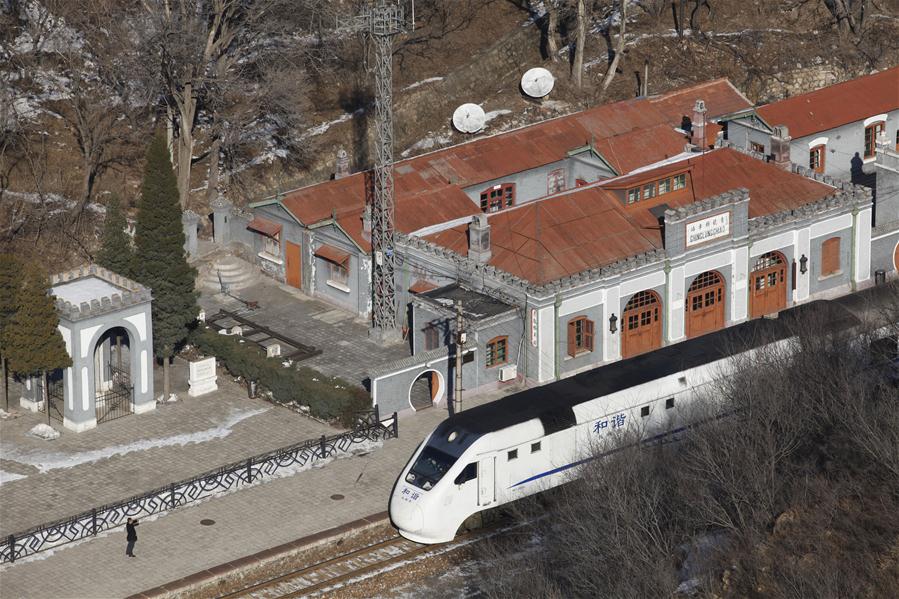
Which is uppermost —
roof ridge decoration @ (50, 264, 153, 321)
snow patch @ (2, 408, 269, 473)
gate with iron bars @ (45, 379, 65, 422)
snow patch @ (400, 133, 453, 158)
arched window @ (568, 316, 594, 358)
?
snow patch @ (400, 133, 453, 158)

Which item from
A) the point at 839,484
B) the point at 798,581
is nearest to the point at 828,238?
the point at 839,484

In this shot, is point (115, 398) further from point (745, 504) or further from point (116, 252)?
point (745, 504)

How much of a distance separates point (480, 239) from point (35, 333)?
62.6ft

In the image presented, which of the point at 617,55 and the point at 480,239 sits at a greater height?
the point at 617,55

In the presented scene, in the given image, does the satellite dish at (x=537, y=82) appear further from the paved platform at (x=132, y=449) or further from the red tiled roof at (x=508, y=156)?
the paved platform at (x=132, y=449)

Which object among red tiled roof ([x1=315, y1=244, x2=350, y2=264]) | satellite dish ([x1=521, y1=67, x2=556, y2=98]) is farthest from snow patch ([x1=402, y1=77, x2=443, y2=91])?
red tiled roof ([x1=315, y1=244, x2=350, y2=264])

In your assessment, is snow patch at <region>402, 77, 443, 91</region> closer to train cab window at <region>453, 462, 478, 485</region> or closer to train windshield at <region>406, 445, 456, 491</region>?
train windshield at <region>406, 445, 456, 491</region>

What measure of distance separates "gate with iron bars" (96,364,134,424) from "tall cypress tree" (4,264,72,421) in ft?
11.1

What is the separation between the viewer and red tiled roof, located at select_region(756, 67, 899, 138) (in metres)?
94.4

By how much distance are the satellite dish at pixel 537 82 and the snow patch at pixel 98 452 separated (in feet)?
120

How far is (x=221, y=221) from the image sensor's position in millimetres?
89938

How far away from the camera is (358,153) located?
10056 centimetres

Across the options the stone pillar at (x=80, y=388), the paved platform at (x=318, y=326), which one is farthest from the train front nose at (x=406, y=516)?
the stone pillar at (x=80, y=388)

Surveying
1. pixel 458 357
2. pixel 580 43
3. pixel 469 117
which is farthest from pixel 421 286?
pixel 580 43
